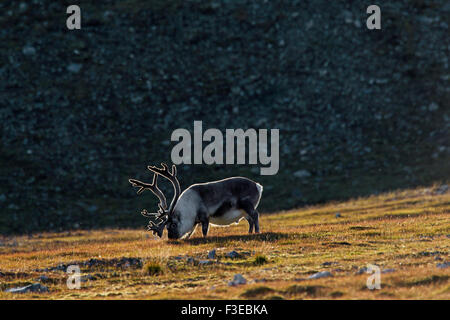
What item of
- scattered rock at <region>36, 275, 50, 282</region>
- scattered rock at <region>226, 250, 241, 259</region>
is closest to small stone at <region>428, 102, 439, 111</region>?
scattered rock at <region>226, 250, 241, 259</region>

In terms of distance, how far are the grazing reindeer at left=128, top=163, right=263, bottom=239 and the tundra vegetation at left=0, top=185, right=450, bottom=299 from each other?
2.10 feet

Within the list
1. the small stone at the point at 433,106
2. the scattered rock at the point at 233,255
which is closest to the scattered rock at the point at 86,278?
the scattered rock at the point at 233,255

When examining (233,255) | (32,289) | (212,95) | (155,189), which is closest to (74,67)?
(212,95)

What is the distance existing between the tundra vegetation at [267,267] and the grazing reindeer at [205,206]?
639 millimetres

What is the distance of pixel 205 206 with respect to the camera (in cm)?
2405

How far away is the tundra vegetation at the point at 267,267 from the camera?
13.8m

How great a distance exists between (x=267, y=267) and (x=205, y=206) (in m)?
6.88

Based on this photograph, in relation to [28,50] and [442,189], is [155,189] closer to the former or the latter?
[442,189]

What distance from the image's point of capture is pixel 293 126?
5878 centimetres

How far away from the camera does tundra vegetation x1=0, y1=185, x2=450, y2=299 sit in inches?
541

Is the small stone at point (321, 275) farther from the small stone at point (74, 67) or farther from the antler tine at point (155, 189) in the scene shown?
the small stone at point (74, 67)

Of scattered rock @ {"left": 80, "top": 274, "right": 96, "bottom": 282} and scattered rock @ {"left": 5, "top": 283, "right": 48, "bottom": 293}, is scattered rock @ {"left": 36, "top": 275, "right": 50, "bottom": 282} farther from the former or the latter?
scattered rock @ {"left": 5, "top": 283, "right": 48, "bottom": 293}

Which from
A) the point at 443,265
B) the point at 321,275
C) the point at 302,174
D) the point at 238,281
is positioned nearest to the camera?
the point at 238,281
